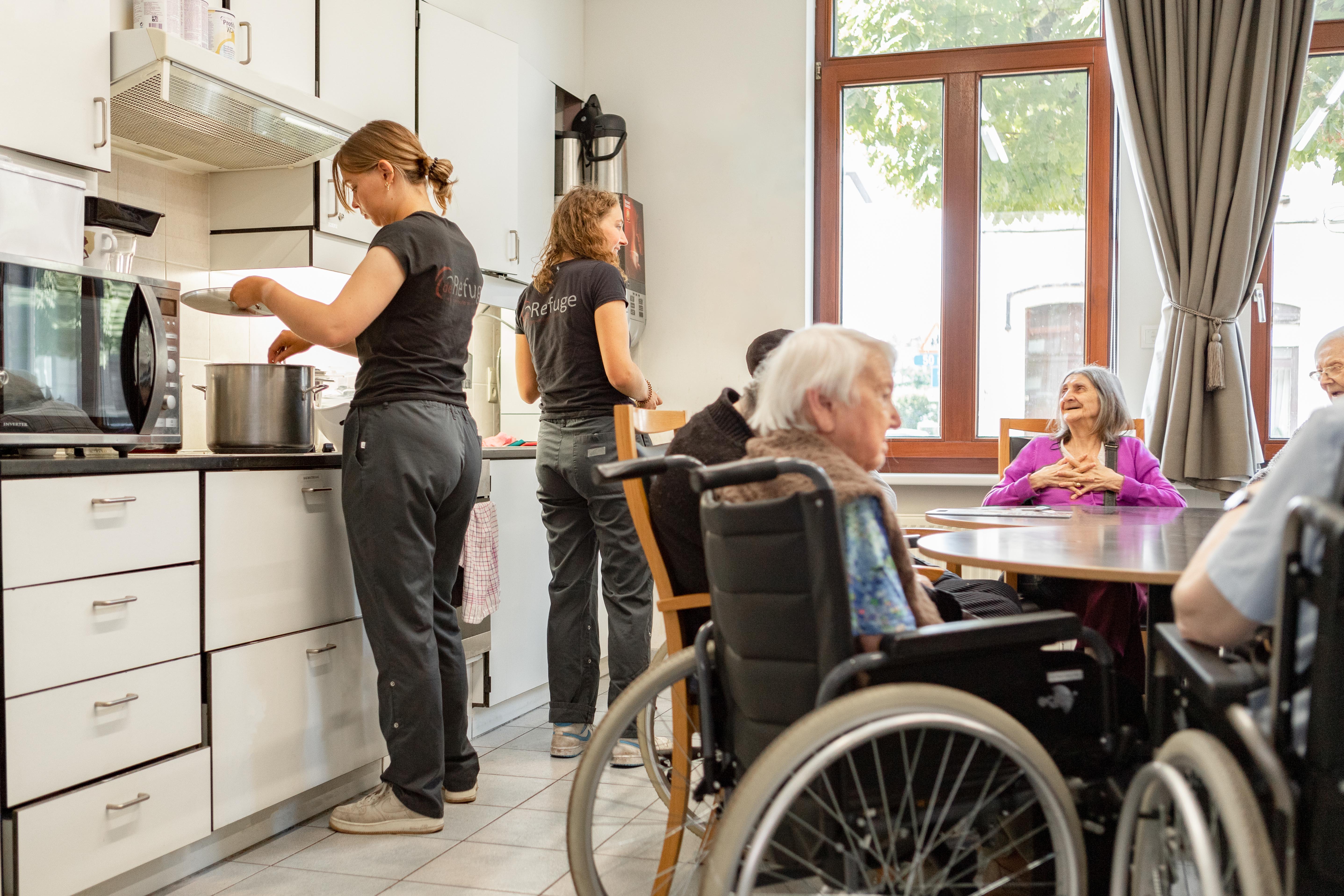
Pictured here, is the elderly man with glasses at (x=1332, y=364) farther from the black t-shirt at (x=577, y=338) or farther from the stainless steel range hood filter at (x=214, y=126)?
the stainless steel range hood filter at (x=214, y=126)

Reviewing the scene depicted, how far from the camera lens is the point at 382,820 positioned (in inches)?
88.4

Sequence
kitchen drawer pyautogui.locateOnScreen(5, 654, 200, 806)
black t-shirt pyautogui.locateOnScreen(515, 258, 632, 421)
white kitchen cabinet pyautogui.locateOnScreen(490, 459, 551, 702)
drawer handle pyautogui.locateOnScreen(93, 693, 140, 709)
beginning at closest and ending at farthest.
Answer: kitchen drawer pyautogui.locateOnScreen(5, 654, 200, 806), drawer handle pyautogui.locateOnScreen(93, 693, 140, 709), black t-shirt pyautogui.locateOnScreen(515, 258, 632, 421), white kitchen cabinet pyautogui.locateOnScreen(490, 459, 551, 702)

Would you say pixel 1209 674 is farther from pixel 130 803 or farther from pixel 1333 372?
pixel 1333 372

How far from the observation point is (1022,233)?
4254 millimetres

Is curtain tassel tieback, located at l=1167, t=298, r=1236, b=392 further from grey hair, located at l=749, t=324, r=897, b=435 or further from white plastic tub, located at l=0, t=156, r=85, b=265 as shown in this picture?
white plastic tub, located at l=0, t=156, r=85, b=265

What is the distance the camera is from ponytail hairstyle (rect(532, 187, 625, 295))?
273 cm

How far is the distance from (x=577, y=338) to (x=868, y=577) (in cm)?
159

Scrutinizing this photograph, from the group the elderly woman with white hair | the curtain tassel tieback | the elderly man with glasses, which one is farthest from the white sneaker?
the curtain tassel tieback

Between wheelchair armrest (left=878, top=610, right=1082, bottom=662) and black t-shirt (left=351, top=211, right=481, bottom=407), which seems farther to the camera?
black t-shirt (left=351, top=211, right=481, bottom=407)

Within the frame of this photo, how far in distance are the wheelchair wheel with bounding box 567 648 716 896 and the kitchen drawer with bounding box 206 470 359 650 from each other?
769mm

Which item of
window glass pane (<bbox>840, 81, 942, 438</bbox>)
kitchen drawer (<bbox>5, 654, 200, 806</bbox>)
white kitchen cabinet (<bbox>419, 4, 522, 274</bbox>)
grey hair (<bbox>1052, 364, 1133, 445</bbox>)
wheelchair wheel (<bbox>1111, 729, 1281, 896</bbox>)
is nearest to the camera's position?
wheelchair wheel (<bbox>1111, 729, 1281, 896</bbox>)

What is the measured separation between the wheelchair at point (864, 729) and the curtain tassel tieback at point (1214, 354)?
2.73 meters

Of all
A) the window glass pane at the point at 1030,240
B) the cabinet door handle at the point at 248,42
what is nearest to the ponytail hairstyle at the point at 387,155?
the cabinet door handle at the point at 248,42

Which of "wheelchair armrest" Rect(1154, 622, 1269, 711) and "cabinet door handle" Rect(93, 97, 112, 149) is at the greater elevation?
"cabinet door handle" Rect(93, 97, 112, 149)
